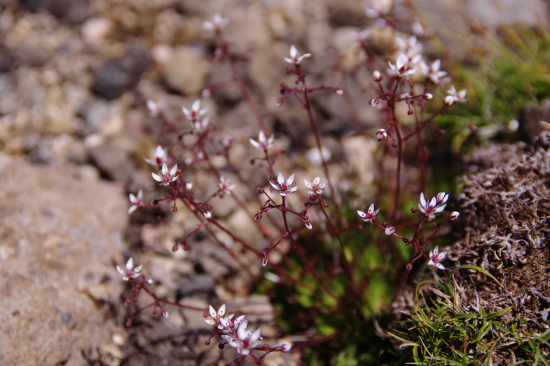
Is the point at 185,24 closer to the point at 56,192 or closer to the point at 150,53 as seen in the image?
the point at 150,53

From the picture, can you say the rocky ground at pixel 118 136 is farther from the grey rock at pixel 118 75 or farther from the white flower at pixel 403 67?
the white flower at pixel 403 67

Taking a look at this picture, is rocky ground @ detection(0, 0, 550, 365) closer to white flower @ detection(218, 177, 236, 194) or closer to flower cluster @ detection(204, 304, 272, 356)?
flower cluster @ detection(204, 304, 272, 356)

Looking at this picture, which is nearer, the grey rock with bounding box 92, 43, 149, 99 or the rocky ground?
the rocky ground

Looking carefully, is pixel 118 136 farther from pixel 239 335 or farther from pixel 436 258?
pixel 436 258

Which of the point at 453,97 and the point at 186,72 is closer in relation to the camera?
the point at 453,97

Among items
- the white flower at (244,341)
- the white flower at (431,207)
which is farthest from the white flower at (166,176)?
the white flower at (431,207)

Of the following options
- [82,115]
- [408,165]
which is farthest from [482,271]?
[82,115]

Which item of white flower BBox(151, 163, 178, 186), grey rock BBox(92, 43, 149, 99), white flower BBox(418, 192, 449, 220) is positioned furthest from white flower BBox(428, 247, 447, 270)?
grey rock BBox(92, 43, 149, 99)

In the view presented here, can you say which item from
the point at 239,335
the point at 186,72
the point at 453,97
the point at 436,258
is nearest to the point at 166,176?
the point at 239,335

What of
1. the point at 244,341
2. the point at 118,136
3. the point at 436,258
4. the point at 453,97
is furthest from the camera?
the point at 118,136
